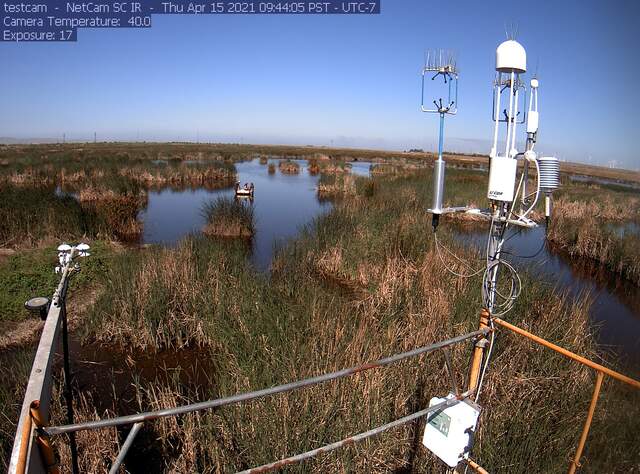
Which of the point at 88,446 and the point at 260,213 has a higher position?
the point at 260,213

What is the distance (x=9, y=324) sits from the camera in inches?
248

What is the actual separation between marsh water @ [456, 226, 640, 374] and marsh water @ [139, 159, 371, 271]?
5.27 meters

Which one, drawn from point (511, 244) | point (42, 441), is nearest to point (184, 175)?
point (511, 244)

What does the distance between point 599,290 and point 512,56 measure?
385 inches

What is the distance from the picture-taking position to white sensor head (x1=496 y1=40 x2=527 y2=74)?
98.0 inches

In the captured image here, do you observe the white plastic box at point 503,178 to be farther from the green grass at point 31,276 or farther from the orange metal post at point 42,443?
the green grass at point 31,276

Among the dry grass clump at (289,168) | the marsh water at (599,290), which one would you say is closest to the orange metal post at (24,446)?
the marsh water at (599,290)

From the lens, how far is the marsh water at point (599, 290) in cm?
681

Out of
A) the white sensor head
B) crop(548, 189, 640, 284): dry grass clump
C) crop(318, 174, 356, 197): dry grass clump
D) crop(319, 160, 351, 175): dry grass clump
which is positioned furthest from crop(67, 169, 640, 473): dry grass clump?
crop(319, 160, 351, 175): dry grass clump

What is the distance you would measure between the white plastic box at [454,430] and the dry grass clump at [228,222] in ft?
33.2

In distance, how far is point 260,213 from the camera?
57.3 feet

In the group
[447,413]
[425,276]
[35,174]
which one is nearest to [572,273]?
[425,276]

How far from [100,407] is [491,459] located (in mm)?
4103

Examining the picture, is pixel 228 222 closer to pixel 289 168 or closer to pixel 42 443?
pixel 42 443
